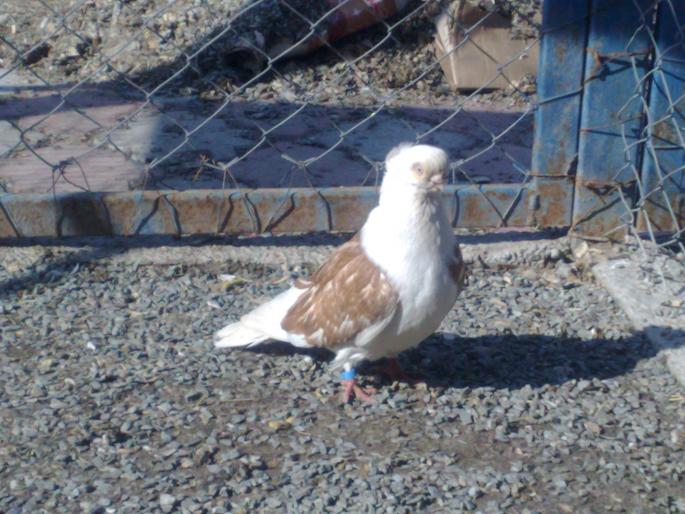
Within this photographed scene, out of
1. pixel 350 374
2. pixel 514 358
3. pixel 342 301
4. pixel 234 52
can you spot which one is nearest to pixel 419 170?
pixel 342 301

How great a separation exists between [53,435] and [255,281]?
1.15 meters

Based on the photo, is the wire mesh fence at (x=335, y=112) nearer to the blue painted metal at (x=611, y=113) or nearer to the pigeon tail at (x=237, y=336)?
the blue painted metal at (x=611, y=113)

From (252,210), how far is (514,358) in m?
1.05

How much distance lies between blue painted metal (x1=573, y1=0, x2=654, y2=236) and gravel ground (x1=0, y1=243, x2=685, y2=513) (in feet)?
0.93

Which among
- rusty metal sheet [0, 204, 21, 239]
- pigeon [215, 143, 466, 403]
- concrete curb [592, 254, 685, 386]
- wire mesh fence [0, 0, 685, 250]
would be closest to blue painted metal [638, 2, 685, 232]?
wire mesh fence [0, 0, 685, 250]

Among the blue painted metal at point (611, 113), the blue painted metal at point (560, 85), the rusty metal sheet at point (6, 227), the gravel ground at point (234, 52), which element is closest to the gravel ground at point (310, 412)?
the rusty metal sheet at point (6, 227)

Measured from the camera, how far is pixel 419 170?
3055mm

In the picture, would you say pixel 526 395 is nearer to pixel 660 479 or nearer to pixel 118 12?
pixel 660 479

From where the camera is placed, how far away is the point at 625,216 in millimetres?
4008

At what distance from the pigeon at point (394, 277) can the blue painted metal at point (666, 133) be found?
1013mm

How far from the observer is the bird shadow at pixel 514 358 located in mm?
3369

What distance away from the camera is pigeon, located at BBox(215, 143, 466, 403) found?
3.07 meters

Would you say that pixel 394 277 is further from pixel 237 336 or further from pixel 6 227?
pixel 6 227

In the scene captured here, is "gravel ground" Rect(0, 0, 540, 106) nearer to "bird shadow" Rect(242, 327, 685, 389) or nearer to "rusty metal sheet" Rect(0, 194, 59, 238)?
"rusty metal sheet" Rect(0, 194, 59, 238)
